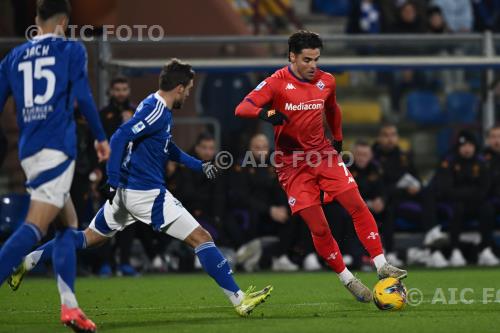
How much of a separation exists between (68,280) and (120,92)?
5645 mm

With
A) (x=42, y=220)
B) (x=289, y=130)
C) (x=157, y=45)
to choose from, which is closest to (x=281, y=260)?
(x=157, y=45)

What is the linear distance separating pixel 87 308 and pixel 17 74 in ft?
8.58

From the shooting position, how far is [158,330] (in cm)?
780

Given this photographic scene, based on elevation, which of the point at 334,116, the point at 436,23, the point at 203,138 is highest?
the point at 436,23

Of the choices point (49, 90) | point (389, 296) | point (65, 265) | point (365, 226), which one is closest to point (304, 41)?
point (365, 226)

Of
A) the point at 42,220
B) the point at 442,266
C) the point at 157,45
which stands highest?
the point at 157,45

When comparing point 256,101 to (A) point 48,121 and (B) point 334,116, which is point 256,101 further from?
(A) point 48,121

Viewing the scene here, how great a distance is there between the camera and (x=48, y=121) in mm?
7426

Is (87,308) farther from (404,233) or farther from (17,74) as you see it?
(404,233)

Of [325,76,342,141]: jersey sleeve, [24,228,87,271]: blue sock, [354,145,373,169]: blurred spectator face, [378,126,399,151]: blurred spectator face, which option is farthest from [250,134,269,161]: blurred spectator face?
[24,228,87,271]: blue sock

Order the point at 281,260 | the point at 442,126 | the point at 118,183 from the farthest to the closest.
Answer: the point at 442,126, the point at 281,260, the point at 118,183

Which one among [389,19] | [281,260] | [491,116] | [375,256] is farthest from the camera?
[389,19]

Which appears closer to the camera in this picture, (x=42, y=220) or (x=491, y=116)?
(x=42, y=220)

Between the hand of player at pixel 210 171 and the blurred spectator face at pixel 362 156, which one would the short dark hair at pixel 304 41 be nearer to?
the hand of player at pixel 210 171
